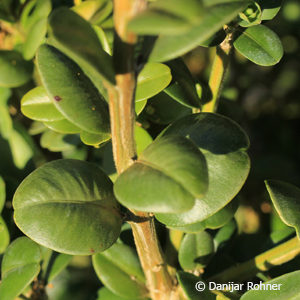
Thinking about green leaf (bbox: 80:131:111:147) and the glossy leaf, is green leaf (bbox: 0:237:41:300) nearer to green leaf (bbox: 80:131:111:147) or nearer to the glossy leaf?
the glossy leaf

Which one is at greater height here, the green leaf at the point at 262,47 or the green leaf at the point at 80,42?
the green leaf at the point at 80,42

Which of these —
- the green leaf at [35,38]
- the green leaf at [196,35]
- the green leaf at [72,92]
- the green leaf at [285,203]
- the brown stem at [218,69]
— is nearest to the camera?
the green leaf at [196,35]

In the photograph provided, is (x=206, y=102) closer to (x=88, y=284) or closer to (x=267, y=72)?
(x=88, y=284)

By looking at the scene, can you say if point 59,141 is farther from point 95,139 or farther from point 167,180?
point 167,180

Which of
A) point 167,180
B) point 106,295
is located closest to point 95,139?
point 167,180

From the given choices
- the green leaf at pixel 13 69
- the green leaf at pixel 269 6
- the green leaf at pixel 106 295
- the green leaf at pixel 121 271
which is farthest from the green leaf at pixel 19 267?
the green leaf at pixel 269 6

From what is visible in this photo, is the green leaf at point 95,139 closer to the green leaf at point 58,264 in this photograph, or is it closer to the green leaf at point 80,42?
the green leaf at point 80,42
